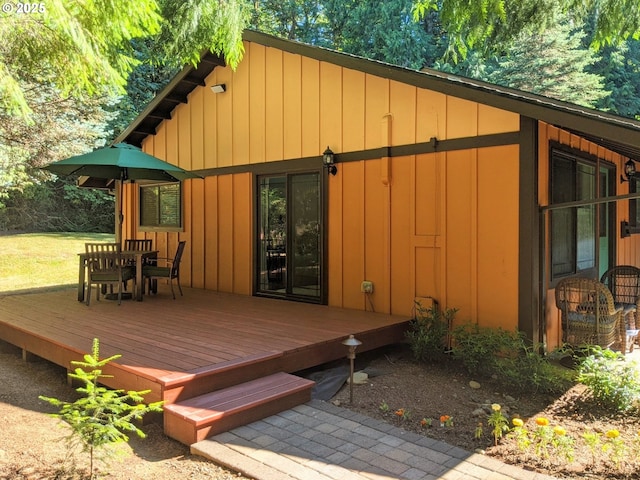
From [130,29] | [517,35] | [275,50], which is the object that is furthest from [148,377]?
[275,50]

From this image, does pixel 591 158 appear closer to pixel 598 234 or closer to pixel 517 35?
pixel 598 234

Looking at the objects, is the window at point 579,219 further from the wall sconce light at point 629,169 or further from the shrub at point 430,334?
the shrub at point 430,334

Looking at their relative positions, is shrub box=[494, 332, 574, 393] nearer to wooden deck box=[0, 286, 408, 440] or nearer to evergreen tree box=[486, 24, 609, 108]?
wooden deck box=[0, 286, 408, 440]

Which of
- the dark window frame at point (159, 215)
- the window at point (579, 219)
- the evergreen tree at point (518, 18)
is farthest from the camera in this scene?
the dark window frame at point (159, 215)

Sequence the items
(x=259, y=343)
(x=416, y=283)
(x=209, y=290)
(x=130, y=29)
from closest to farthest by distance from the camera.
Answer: (x=130, y=29), (x=259, y=343), (x=416, y=283), (x=209, y=290)

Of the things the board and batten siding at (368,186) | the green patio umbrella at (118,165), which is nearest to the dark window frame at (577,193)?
the board and batten siding at (368,186)

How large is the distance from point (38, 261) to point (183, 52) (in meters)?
11.0

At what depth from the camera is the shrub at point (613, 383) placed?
145 inches

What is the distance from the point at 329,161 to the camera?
20.8 feet

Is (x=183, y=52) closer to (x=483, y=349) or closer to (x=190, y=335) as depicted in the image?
(x=190, y=335)

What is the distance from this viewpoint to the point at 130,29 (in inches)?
124

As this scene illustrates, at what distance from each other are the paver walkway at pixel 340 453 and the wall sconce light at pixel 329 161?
3603 mm

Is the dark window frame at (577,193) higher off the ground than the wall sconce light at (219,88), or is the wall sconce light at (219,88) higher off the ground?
the wall sconce light at (219,88)

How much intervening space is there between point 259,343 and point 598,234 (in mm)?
5041
